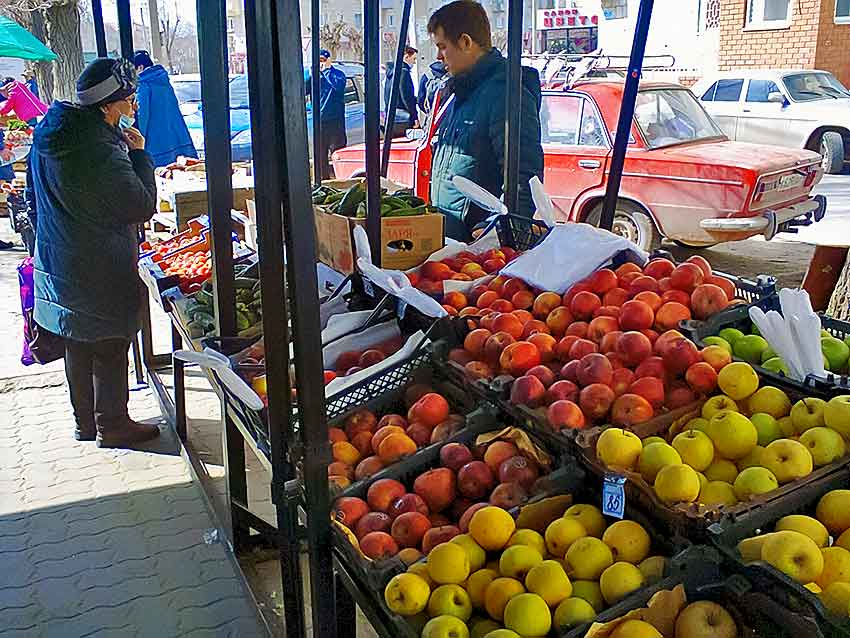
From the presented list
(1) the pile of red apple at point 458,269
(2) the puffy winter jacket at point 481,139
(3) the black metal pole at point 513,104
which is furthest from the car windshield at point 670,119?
(1) the pile of red apple at point 458,269

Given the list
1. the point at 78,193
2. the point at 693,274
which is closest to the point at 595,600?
the point at 693,274

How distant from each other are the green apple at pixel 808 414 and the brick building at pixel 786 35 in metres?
16.3

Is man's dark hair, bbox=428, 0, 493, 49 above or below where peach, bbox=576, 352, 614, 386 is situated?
above

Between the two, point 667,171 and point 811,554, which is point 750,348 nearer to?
point 811,554

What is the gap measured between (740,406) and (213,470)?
283 cm

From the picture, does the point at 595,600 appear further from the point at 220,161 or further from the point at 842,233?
the point at 842,233

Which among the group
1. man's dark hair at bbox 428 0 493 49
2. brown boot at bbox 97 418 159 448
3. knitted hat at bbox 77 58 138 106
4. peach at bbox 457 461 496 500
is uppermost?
man's dark hair at bbox 428 0 493 49

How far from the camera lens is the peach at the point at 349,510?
73.4 inches

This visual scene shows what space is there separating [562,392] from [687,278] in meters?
0.63

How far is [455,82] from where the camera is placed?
149 inches

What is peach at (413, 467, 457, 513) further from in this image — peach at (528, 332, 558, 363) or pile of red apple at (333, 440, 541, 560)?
peach at (528, 332, 558, 363)

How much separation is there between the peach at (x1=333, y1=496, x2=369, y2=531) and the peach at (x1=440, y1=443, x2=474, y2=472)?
0.22 m

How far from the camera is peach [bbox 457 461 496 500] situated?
1.85 m

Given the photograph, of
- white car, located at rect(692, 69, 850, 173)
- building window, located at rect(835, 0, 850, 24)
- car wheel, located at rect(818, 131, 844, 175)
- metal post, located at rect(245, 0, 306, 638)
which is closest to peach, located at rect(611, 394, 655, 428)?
metal post, located at rect(245, 0, 306, 638)
